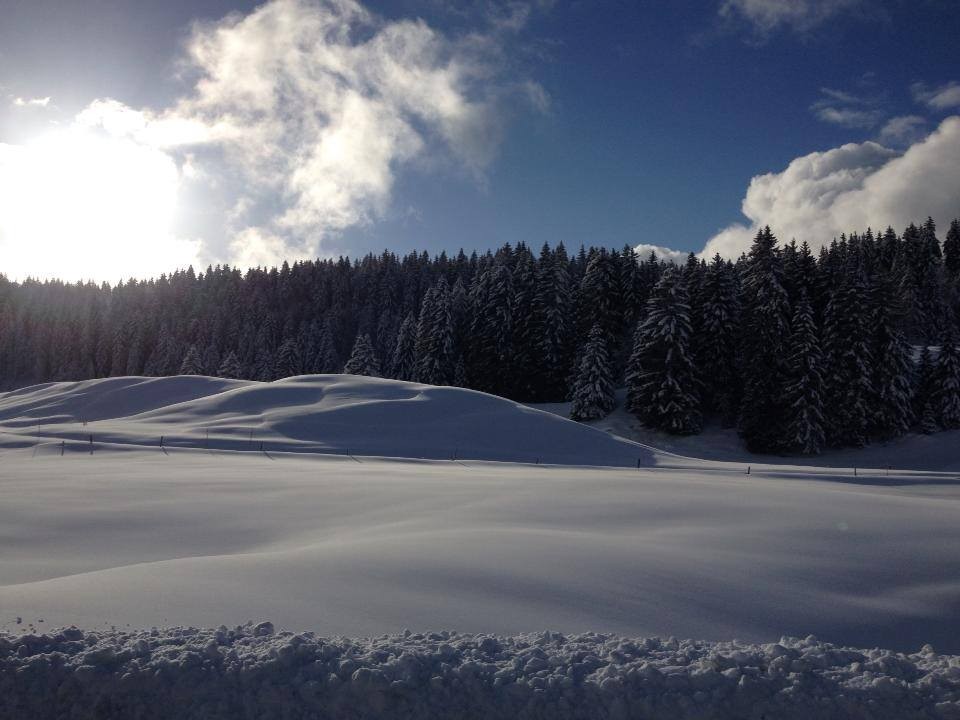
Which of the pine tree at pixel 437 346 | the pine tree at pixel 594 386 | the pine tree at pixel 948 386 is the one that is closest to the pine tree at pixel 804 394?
the pine tree at pixel 948 386

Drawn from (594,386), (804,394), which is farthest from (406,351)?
(804,394)

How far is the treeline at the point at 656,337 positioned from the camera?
4644cm

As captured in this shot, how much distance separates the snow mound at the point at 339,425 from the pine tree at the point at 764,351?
16.9 meters

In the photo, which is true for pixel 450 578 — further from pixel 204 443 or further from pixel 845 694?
pixel 204 443

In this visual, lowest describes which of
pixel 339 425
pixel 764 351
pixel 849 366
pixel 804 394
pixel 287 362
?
pixel 339 425

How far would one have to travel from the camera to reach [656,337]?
51.1 metres

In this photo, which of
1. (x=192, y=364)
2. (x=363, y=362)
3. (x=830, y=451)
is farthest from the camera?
(x=192, y=364)

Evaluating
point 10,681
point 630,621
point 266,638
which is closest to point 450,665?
point 266,638

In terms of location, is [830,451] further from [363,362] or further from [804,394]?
[363,362]

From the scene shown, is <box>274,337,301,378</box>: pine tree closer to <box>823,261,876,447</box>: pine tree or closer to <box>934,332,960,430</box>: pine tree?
<box>823,261,876,447</box>: pine tree

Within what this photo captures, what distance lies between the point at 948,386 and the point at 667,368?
20294 millimetres

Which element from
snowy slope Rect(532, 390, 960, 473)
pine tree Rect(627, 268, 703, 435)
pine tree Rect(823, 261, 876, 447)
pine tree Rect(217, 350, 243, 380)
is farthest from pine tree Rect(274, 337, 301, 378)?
pine tree Rect(823, 261, 876, 447)

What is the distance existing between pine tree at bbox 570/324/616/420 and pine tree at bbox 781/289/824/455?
48.0 ft

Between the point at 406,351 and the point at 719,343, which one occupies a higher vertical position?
the point at 406,351
